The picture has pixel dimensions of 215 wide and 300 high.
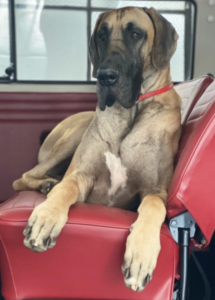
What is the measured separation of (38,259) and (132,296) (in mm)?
341

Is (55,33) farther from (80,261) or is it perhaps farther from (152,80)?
(80,261)

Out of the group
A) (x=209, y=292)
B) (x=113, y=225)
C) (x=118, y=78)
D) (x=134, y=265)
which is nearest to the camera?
(x=134, y=265)

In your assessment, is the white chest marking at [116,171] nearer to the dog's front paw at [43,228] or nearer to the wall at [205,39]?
the dog's front paw at [43,228]

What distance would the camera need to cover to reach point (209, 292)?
6.99ft

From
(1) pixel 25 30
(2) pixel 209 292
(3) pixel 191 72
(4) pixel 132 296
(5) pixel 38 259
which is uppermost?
(1) pixel 25 30

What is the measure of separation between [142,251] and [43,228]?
32 centimetres

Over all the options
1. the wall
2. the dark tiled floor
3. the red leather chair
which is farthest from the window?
the red leather chair

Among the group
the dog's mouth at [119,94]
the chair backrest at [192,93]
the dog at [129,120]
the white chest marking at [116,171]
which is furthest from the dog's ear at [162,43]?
the white chest marking at [116,171]

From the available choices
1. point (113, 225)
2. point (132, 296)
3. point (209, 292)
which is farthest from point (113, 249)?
point (209, 292)

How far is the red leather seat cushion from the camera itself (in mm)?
1521

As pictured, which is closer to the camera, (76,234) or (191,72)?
(76,234)

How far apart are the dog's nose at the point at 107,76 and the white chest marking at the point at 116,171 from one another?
0.34m

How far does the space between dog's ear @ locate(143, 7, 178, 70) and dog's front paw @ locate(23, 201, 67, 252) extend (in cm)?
77

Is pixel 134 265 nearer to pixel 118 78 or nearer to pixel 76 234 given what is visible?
pixel 76 234
